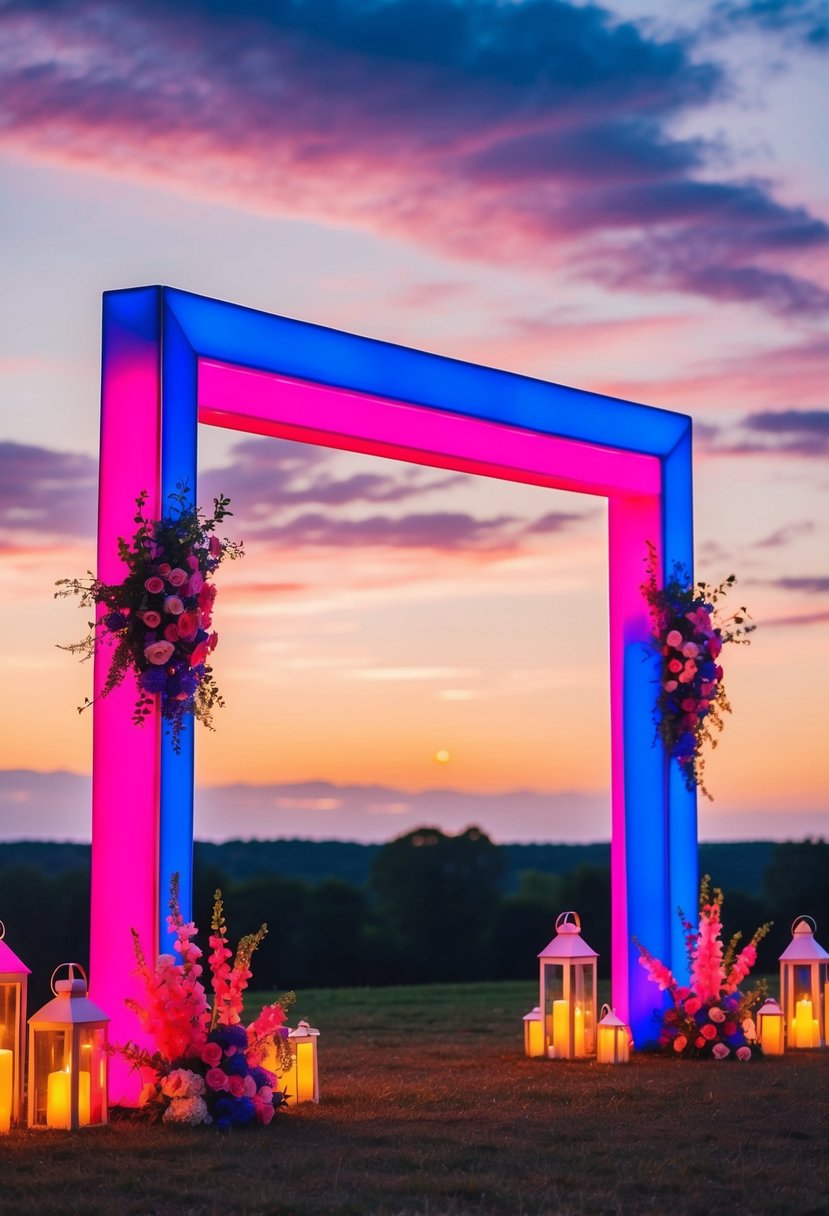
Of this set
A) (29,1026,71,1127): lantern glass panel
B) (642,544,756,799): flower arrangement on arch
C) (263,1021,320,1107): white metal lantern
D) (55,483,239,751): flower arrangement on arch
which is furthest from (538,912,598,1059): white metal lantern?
(29,1026,71,1127): lantern glass panel

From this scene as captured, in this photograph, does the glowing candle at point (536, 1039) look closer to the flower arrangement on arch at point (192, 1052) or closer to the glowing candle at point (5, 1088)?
the flower arrangement on arch at point (192, 1052)

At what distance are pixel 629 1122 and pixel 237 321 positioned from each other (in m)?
4.22

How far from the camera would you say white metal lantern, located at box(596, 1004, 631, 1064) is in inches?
378

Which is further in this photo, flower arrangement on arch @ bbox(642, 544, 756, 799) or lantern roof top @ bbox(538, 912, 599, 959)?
flower arrangement on arch @ bbox(642, 544, 756, 799)

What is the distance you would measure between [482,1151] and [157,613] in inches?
106

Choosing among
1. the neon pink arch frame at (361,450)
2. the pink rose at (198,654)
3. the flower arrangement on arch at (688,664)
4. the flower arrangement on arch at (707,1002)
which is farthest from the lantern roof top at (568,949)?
the pink rose at (198,654)

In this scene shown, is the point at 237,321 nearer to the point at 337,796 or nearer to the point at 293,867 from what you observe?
the point at 337,796

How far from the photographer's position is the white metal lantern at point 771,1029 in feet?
34.0

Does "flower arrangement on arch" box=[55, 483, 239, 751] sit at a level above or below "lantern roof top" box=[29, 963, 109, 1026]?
above

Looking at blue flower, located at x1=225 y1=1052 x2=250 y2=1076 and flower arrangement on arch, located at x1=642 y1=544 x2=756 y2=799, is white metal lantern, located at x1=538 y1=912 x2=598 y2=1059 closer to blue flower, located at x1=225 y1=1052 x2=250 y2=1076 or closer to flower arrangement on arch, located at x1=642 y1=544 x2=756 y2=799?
flower arrangement on arch, located at x1=642 y1=544 x2=756 y2=799

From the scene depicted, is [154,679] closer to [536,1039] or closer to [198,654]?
[198,654]

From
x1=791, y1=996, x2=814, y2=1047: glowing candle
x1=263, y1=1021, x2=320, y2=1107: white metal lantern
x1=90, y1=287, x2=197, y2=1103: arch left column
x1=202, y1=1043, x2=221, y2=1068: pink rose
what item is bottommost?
x1=791, y1=996, x2=814, y2=1047: glowing candle

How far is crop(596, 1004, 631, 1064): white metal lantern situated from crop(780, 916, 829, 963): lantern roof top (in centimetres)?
188

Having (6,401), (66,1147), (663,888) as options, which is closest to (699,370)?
(663,888)
